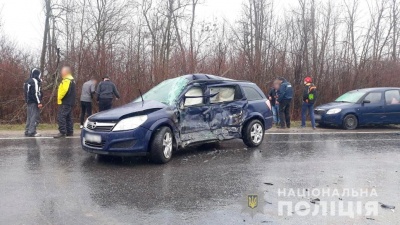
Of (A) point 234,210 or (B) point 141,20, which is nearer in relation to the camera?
(A) point 234,210

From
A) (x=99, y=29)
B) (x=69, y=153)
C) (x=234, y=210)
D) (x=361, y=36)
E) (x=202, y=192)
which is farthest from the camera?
(x=361, y=36)

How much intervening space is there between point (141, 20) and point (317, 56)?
12.2 metres

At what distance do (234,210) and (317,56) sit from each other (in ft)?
54.4

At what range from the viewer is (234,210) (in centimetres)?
455

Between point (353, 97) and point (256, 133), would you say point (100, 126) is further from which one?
point (353, 97)

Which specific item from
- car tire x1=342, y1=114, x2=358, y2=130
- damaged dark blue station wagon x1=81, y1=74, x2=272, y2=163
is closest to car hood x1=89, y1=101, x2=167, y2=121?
damaged dark blue station wagon x1=81, y1=74, x2=272, y2=163

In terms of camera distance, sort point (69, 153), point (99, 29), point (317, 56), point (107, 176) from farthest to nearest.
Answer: point (99, 29)
point (317, 56)
point (69, 153)
point (107, 176)

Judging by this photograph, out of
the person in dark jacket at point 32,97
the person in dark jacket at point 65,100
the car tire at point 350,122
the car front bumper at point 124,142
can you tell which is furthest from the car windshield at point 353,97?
the person in dark jacket at point 32,97

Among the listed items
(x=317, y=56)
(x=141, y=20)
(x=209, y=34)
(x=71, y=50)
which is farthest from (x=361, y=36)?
(x=71, y=50)

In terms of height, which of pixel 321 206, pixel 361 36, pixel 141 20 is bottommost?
pixel 321 206

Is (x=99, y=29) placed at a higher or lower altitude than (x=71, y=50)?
higher

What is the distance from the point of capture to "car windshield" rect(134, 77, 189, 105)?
741 cm

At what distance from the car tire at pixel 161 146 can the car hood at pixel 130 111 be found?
17.1 inches

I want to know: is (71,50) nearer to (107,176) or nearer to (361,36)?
(107,176)
